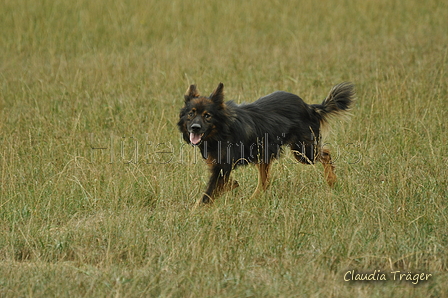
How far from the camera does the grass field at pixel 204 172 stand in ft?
14.1

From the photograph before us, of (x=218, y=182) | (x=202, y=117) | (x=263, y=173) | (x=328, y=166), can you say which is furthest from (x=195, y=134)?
(x=328, y=166)

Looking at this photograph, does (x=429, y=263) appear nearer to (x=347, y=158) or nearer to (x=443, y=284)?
(x=443, y=284)

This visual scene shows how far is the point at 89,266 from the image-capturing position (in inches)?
174

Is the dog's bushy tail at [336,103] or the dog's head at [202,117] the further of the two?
the dog's bushy tail at [336,103]

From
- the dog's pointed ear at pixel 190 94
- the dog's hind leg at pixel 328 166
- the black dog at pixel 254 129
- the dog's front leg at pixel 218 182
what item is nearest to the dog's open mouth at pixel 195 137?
the black dog at pixel 254 129

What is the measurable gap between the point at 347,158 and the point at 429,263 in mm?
2646

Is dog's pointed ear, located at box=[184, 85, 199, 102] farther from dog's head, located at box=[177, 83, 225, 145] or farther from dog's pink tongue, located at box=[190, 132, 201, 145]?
dog's pink tongue, located at box=[190, 132, 201, 145]

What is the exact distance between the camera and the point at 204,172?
682 centimetres

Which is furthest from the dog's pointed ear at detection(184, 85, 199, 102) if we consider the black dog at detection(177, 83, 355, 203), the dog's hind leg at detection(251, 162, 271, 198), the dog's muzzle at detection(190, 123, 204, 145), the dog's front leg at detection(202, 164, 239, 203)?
the dog's hind leg at detection(251, 162, 271, 198)

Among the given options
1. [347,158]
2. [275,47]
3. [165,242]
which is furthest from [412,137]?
[275,47]

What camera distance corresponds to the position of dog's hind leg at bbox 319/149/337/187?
629 cm

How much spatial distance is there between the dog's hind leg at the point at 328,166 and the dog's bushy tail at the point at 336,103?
487 mm

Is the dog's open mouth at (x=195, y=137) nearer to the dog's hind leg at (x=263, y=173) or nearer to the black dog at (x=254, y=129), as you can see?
the black dog at (x=254, y=129)

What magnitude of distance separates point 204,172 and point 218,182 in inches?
35.2
